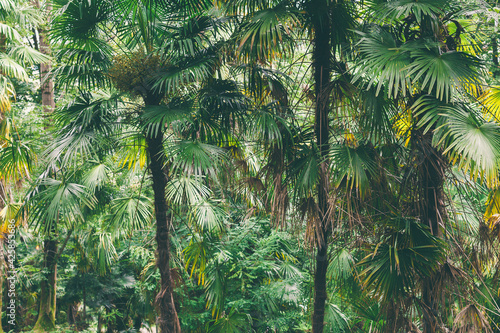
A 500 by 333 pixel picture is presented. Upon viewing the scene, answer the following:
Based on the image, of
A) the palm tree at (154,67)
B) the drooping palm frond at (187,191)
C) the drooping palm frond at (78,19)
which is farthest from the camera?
the drooping palm frond at (187,191)

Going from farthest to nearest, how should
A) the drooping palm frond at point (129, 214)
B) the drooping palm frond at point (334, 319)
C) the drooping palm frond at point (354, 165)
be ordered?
the drooping palm frond at point (129, 214), the drooping palm frond at point (334, 319), the drooping palm frond at point (354, 165)

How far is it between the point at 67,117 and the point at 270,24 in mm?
2733

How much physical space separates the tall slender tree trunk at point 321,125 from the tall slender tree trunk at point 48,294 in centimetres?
708

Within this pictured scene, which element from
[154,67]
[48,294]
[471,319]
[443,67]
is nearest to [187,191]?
[154,67]

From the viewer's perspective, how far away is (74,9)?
195 inches

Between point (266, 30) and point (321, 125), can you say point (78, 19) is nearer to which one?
point (266, 30)

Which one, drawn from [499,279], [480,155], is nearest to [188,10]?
[480,155]

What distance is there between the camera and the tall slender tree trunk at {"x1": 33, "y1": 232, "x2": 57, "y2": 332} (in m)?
9.52

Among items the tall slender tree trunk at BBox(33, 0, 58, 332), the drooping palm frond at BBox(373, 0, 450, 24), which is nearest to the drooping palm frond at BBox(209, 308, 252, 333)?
the drooping palm frond at BBox(373, 0, 450, 24)

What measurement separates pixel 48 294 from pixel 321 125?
27.5 ft

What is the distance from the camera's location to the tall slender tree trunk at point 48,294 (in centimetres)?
952

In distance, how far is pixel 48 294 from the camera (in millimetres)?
9828

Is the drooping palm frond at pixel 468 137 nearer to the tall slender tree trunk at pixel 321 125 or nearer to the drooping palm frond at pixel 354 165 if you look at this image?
the drooping palm frond at pixel 354 165

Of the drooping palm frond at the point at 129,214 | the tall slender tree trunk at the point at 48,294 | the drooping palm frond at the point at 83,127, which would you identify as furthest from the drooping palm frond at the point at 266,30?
the tall slender tree trunk at the point at 48,294
